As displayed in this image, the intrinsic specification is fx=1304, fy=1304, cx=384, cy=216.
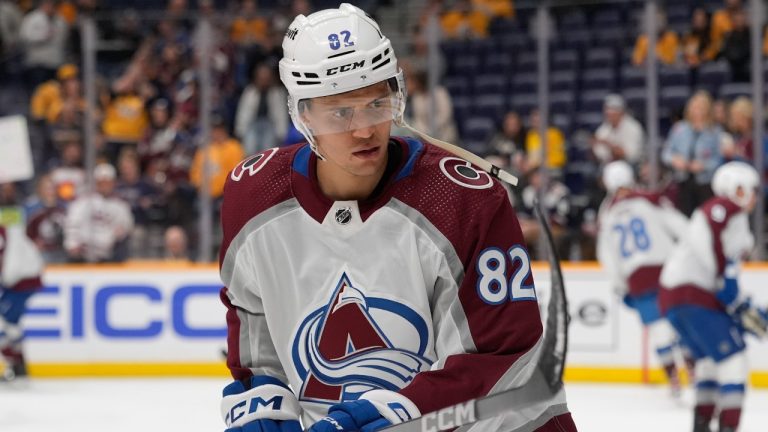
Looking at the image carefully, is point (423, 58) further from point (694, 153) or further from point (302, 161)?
point (302, 161)

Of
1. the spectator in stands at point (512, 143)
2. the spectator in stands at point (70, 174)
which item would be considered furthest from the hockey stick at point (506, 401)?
the spectator in stands at point (70, 174)

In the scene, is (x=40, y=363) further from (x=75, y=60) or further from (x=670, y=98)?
(x=670, y=98)

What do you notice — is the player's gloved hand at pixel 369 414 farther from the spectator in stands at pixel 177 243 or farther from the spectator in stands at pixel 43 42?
the spectator in stands at pixel 43 42

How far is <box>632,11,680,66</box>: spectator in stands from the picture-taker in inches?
303

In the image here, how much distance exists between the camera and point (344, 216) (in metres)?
1.96

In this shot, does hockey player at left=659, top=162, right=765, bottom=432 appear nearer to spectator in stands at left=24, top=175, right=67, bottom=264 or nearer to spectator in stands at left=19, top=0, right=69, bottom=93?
spectator in stands at left=24, top=175, right=67, bottom=264

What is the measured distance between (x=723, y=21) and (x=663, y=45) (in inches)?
15.5

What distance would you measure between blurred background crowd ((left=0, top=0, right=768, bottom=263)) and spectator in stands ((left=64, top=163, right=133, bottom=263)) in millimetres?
10

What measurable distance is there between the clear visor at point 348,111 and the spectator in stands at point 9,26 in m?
8.66

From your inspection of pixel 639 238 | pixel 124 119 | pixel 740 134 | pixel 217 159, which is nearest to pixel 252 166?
pixel 639 238

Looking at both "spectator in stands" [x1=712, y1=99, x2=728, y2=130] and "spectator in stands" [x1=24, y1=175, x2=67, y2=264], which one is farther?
"spectator in stands" [x1=24, y1=175, x2=67, y2=264]

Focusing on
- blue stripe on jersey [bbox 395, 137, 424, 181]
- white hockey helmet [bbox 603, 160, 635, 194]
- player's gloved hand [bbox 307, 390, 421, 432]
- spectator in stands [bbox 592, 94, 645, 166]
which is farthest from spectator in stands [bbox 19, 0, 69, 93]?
player's gloved hand [bbox 307, 390, 421, 432]

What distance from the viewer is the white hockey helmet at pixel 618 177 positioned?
23.6ft

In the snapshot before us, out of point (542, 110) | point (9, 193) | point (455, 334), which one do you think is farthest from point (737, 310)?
point (9, 193)
